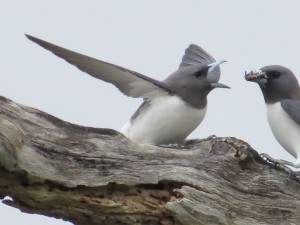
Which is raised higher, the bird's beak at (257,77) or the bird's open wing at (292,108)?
the bird's beak at (257,77)

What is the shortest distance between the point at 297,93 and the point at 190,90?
89 centimetres

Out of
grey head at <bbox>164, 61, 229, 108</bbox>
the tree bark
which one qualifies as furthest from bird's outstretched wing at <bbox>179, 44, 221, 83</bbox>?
the tree bark

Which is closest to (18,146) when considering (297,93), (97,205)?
(97,205)

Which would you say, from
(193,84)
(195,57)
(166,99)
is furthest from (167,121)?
(195,57)

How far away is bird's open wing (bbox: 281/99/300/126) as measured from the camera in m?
6.50

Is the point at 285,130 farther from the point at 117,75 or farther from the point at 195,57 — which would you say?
the point at 117,75

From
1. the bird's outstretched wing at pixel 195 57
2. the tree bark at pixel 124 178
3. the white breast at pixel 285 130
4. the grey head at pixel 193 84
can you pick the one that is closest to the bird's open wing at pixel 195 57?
the bird's outstretched wing at pixel 195 57

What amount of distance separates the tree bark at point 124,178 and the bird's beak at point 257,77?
49.7 inches

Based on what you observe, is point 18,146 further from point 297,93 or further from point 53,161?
point 297,93

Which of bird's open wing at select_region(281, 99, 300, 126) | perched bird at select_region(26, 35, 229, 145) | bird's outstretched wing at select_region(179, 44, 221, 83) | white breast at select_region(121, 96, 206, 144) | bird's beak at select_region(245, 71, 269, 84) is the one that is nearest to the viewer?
perched bird at select_region(26, 35, 229, 145)

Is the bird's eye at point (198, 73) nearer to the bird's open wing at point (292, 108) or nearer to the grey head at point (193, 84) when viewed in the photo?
the grey head at point (193, 84)

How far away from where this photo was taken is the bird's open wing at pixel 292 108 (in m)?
6.50

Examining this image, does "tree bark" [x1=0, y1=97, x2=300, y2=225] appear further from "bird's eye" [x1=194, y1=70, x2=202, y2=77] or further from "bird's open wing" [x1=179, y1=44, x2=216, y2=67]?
"bird's open wing" [x1=179, y1=44, x2=216, y2=67]

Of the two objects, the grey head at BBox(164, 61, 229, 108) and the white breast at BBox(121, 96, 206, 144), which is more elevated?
the grey head at BBox(164, 61, 229, 108)
